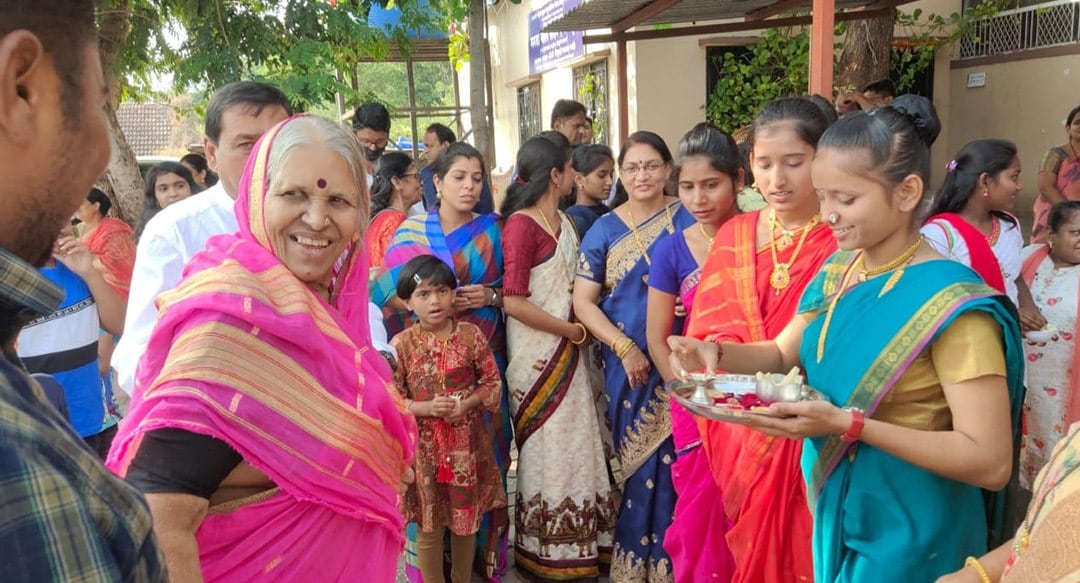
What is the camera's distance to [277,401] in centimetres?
158

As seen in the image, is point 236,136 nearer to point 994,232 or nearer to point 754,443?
point 754,443

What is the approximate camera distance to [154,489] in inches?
53.3

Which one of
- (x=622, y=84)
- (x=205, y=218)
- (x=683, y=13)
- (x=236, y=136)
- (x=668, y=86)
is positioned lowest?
(x=205, y=218)

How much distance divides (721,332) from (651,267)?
0.58 meters

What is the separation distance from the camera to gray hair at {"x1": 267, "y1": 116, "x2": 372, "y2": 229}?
1792mm

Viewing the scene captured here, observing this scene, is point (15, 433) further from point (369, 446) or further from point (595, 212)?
point (595, 212)

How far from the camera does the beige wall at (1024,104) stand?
10328mm

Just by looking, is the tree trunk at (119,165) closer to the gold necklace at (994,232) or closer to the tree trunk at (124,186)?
the tree trunk at (124,186)

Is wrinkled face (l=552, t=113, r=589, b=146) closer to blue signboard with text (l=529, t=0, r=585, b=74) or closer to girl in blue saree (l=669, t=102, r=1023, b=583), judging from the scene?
blue signboard with text (l=529, t=0, r=585, b=74)

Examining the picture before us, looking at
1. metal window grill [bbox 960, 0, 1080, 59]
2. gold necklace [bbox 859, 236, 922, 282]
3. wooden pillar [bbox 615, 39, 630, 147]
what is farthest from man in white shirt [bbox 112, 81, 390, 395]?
metal window grill [bbox 960, 0, 1080, 59]

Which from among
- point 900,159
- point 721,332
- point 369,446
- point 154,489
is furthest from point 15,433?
point 721,332

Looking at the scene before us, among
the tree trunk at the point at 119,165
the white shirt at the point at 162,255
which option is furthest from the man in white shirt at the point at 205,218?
the tree trunk at the point at 119,165

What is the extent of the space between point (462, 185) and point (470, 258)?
350 millimetres

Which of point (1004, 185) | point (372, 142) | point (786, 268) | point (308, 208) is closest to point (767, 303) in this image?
point (786, 268)
